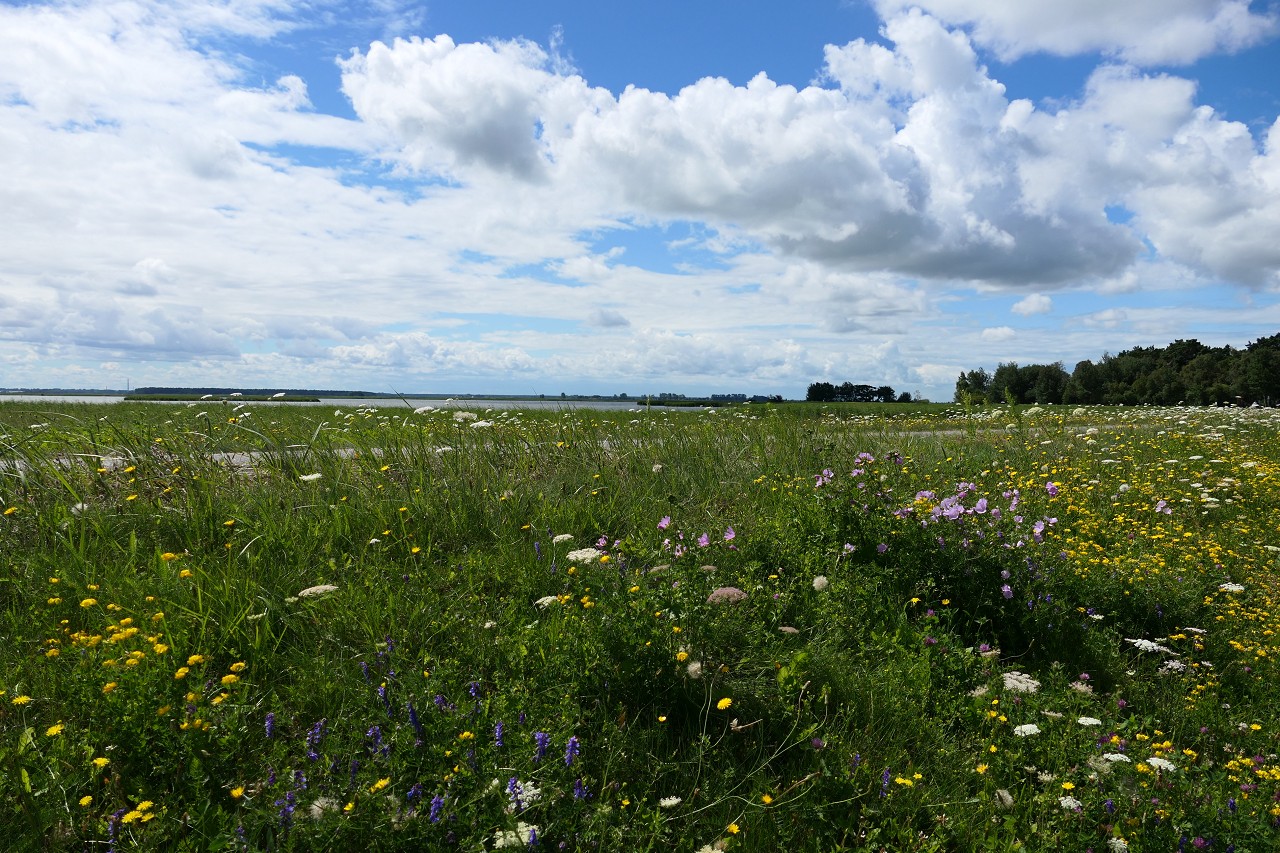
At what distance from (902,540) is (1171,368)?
261ft

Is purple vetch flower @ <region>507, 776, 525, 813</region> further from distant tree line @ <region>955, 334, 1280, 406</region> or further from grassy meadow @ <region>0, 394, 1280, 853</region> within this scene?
distant tree line @ <region>955, 334, 1280, 406</region>

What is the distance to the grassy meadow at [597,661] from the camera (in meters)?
2.42

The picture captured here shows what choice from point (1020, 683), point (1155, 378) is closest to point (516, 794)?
point (1020, 683)

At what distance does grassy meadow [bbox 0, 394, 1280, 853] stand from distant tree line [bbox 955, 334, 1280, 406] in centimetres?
4848

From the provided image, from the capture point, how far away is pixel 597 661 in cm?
288

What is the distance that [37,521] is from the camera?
4672 millimetres

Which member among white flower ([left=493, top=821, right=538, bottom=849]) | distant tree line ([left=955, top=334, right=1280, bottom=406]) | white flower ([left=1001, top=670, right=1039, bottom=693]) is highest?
distant tree line ([left=955, top=334, right=1280, bottom=406])

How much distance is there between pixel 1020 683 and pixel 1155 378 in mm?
73870

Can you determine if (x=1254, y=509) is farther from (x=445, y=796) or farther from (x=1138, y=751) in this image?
(x=445, y=796)

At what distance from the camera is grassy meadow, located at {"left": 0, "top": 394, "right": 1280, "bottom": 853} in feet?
7.95

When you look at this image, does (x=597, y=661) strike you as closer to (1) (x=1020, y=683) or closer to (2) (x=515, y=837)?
(2) (x=515, y=837)

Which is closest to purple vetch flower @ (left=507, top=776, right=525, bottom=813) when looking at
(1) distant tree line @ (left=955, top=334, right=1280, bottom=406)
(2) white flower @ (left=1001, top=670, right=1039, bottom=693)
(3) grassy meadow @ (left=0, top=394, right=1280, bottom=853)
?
(3) grassy meadow @ (left=0, top=394, right=1280, bottom=853)

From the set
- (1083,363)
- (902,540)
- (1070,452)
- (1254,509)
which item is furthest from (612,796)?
(1083,363)

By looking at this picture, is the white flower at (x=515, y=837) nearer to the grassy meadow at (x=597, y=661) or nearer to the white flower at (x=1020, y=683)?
the grassy meadow at (x=597, y=661)
